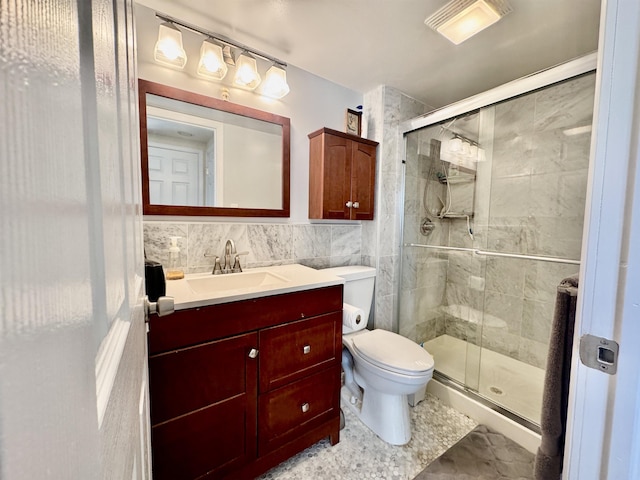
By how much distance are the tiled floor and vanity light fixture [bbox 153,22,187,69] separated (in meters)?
2.01

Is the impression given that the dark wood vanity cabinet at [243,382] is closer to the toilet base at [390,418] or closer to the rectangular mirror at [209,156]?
the toilet base at [390,418]

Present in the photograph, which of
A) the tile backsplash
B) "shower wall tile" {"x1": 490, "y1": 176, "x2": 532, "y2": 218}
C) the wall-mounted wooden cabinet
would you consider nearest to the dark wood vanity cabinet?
the tile backsplash

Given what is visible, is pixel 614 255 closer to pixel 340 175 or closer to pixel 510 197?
pixel 340 175

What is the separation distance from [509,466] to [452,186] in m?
1.75

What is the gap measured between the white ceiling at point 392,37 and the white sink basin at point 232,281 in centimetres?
127

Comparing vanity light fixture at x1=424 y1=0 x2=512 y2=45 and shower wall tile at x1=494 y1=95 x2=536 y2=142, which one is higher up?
vanity light fixture at x1=424 y1=0 x2=512 y2=45

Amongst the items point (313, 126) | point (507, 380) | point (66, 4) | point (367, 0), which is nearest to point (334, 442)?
point (507, 380)

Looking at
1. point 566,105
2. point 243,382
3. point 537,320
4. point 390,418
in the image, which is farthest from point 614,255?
point 537,320

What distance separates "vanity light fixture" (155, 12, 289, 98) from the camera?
4.14 feet

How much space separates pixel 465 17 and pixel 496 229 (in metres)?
1.36

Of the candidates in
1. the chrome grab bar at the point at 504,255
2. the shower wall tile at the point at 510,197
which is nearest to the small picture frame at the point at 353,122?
the chrome grab bar at the point at 504,255

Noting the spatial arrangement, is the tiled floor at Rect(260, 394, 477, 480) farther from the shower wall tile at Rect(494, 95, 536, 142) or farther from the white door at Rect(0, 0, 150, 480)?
the shower wall tile at Rect(494, 95, 536, 142)

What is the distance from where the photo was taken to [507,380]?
71.2 inches

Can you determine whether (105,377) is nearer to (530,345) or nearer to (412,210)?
(412,210)
